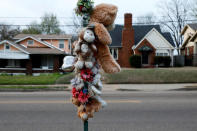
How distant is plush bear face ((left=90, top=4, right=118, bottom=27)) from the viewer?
147cm

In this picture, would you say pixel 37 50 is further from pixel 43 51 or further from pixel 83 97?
pixel 83 97

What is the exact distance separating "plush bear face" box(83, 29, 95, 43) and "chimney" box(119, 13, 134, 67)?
21080mm

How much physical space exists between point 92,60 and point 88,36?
0.67ft

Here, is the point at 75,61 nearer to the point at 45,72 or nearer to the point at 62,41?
the point at 45,72

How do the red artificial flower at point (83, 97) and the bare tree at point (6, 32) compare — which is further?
the bare tree at point (6, 32)

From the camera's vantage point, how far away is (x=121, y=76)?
13938 mm

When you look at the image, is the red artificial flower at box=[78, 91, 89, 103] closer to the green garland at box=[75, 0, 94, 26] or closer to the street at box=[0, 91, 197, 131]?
the green garland at box=[75, 0, 94, 26]

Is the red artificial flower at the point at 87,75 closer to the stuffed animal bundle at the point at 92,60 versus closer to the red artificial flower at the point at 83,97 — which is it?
the stuffed animal bundle at the point at 92,60

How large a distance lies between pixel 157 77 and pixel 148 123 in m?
9.52

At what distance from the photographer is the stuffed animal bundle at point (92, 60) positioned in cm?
141

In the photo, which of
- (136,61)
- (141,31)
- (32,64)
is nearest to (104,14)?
(136,61)

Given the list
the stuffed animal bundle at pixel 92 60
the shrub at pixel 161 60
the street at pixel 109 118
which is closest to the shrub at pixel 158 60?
the shrub at pixel 161 60

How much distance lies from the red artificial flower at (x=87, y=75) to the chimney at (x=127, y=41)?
21031 mm

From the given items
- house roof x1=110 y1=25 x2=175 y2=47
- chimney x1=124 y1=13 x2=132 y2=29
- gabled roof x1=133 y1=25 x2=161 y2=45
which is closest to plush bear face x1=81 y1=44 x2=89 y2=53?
chimney x1=124 y1=13 x2=132 y2=29
